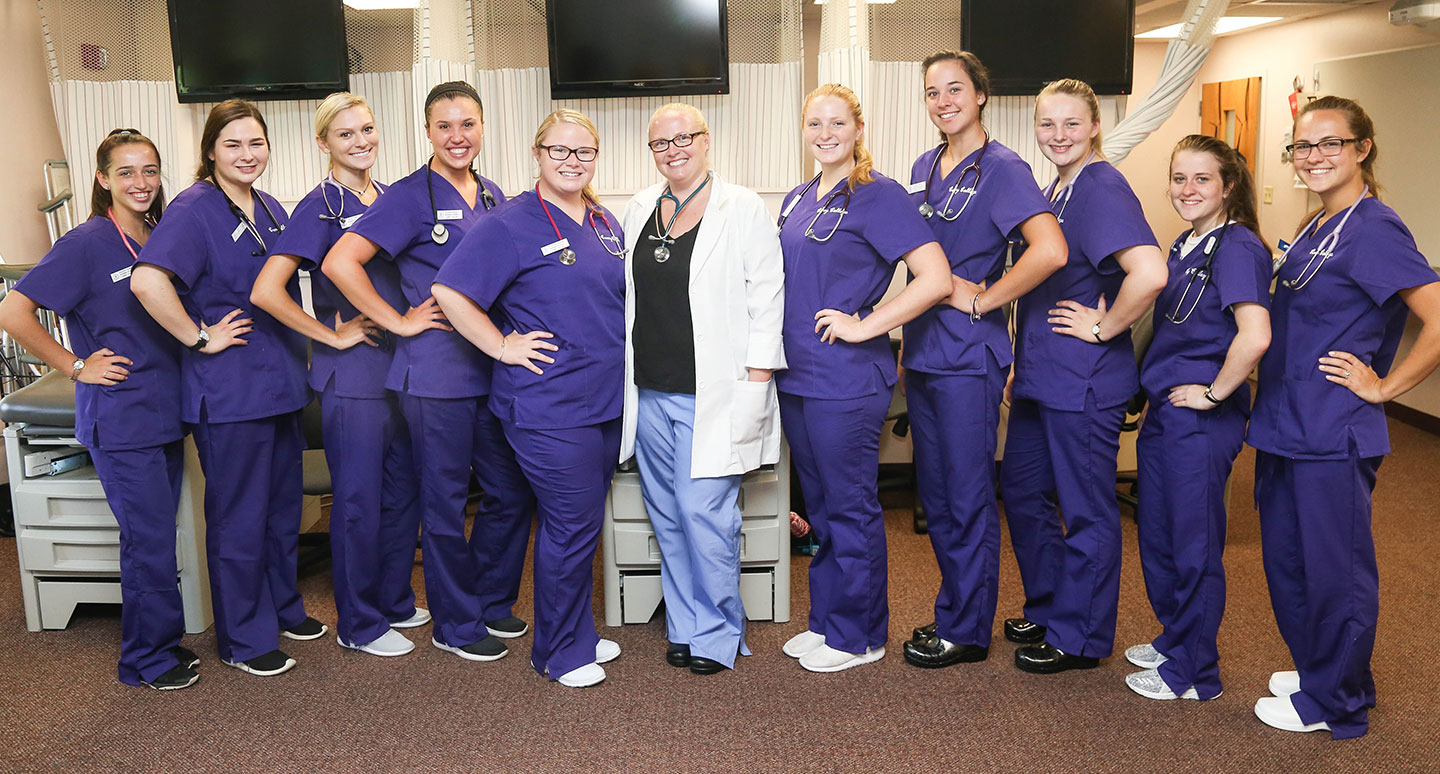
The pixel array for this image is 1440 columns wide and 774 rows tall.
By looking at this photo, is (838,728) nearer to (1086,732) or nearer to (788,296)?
(1086,732)

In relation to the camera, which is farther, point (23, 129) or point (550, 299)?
point (23, 129)

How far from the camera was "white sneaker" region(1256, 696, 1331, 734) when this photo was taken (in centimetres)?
246

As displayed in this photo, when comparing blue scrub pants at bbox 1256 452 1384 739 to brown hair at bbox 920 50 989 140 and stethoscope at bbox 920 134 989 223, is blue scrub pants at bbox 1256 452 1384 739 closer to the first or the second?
stethoscope at bbox 920 134 989 223

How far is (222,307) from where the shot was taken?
2.74 metres

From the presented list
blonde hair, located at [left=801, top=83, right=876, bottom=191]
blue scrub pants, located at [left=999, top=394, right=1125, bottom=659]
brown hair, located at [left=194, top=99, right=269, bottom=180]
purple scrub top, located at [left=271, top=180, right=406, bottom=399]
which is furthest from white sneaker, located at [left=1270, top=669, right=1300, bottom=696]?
brown hair, located at [left=194, top=99, right=269, bottom=180]

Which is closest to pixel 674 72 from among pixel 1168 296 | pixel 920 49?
pixel 920 49

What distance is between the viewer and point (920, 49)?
4938 mm

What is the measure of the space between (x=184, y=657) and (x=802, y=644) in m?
1.73

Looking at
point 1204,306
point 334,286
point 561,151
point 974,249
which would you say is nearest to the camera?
point 1204,306

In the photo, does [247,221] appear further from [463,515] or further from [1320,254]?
[1320,254]

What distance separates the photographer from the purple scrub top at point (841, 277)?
259 cm

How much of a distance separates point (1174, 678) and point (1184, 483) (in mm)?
523

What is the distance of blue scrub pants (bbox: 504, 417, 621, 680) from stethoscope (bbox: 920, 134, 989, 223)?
1.02 meters

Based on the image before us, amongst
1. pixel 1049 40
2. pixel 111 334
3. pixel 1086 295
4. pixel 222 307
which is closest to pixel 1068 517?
pixel 1086 295
